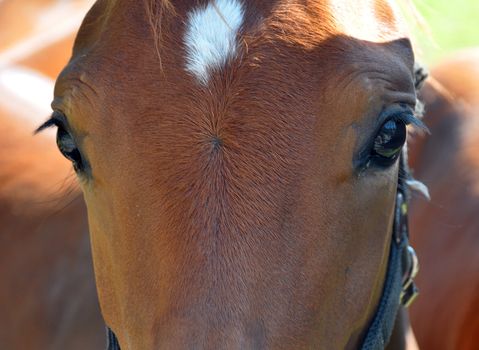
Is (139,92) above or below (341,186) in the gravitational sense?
above

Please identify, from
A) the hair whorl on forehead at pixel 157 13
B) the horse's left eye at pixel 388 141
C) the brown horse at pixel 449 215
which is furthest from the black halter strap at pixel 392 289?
the hair whorl on forehead at pixel 157 13

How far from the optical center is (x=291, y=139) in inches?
68.4

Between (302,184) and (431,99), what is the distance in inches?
97.2

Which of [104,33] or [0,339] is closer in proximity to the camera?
[104,33]

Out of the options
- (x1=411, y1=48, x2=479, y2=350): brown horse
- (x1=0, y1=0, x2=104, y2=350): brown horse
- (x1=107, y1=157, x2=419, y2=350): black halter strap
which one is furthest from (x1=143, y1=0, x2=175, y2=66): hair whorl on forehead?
(x1=411, y1=48, x2=479, y2=350): brown horse

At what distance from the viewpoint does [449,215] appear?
355 cm

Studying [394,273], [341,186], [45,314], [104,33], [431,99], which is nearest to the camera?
[341,186]

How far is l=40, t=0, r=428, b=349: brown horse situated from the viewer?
5.51 feet

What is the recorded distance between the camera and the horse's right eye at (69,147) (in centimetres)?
196

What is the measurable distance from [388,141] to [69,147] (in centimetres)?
74

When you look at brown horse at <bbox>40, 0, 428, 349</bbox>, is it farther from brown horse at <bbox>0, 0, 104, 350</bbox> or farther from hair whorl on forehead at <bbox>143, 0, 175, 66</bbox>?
brown horse at <bbox>0, 0, 104, 350</bbox>

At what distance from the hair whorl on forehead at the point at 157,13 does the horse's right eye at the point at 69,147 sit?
1.08 ft

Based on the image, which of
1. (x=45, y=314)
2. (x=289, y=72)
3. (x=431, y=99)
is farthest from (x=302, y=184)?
(x=431, y=99)

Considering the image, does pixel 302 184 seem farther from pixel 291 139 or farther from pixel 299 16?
pixel 299 16
